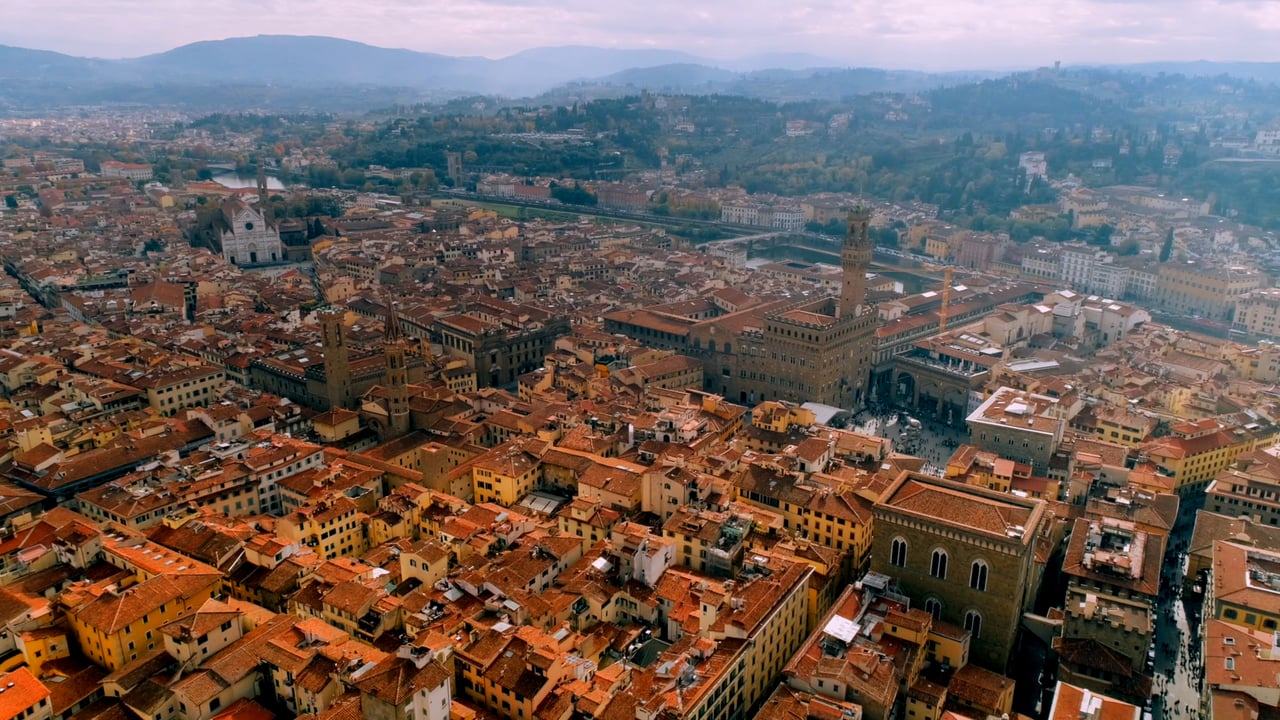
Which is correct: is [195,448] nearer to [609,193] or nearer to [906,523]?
[906,523]

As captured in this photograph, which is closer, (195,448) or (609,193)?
(195,448)

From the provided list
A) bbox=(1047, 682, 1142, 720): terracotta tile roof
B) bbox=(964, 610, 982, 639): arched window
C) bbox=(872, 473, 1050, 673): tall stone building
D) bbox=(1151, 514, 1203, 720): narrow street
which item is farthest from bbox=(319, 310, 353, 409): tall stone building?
bbox=(1151, 514, 1203, 720): narrow street

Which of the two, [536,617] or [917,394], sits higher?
[536,617]

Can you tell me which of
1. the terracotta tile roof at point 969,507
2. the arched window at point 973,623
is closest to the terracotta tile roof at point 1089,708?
the arched window at point 973,623

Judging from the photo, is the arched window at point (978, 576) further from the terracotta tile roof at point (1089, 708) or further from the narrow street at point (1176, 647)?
the narrow street at point (1176, 647)

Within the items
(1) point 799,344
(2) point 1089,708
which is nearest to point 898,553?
(2) point 1089,708

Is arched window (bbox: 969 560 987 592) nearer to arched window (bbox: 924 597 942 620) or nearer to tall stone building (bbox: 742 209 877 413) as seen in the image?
arched window (bbox: 924 597 942 620)

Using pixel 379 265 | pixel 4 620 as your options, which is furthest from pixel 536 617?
pixel 379 265
